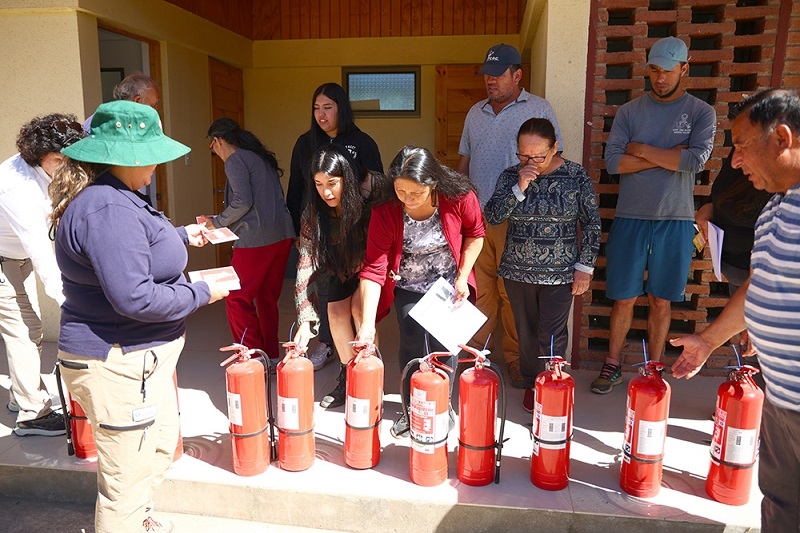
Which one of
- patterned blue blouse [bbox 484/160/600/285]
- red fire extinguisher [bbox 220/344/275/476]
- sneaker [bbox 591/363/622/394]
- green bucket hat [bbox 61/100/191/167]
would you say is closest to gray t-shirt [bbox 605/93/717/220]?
patterned blue blouse [bbox 484/160/600/285]

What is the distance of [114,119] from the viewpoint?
196 cm

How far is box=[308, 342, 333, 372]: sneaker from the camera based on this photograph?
4.02 metres

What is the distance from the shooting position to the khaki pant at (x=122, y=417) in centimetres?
201

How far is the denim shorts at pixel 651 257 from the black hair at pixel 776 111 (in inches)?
67.2

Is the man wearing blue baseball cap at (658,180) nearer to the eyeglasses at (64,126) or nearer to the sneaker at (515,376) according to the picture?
the sneaker at (515,376)

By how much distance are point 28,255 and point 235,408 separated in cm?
122

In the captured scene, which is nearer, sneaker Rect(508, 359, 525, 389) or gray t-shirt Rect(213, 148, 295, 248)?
gray t-shirt Rect(213, 148, 295, 248)

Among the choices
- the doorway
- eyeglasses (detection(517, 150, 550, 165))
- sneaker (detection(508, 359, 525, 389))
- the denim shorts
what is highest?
the doorway

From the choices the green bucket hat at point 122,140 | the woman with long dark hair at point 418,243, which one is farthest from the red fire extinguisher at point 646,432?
the green bucket hat at point 122,140

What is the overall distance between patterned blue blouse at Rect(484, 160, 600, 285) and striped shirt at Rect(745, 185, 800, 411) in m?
1.29

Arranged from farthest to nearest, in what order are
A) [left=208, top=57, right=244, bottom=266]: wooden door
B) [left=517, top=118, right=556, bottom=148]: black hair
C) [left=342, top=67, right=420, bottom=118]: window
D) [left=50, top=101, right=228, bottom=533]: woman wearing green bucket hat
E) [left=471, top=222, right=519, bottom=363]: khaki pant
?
[left=342, top=67, right=420, bottom=118]: window
[left=208, top=57, right=244, bottom=266]: wooden door
[left=471, top=222, right=519, bottom=363]: khaki pant
[left=517, top=118, right=556, bottom=148]: black hair
[left=50, top=101, right=228, bottom=533]: woman wearing green bucket hat

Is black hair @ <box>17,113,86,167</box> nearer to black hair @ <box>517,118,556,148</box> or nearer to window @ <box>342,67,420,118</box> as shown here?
black hair @ <box>517,118,556,148</box>

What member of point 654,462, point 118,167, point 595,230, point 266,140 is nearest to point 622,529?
point 654,462

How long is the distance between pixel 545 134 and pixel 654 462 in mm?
1563
